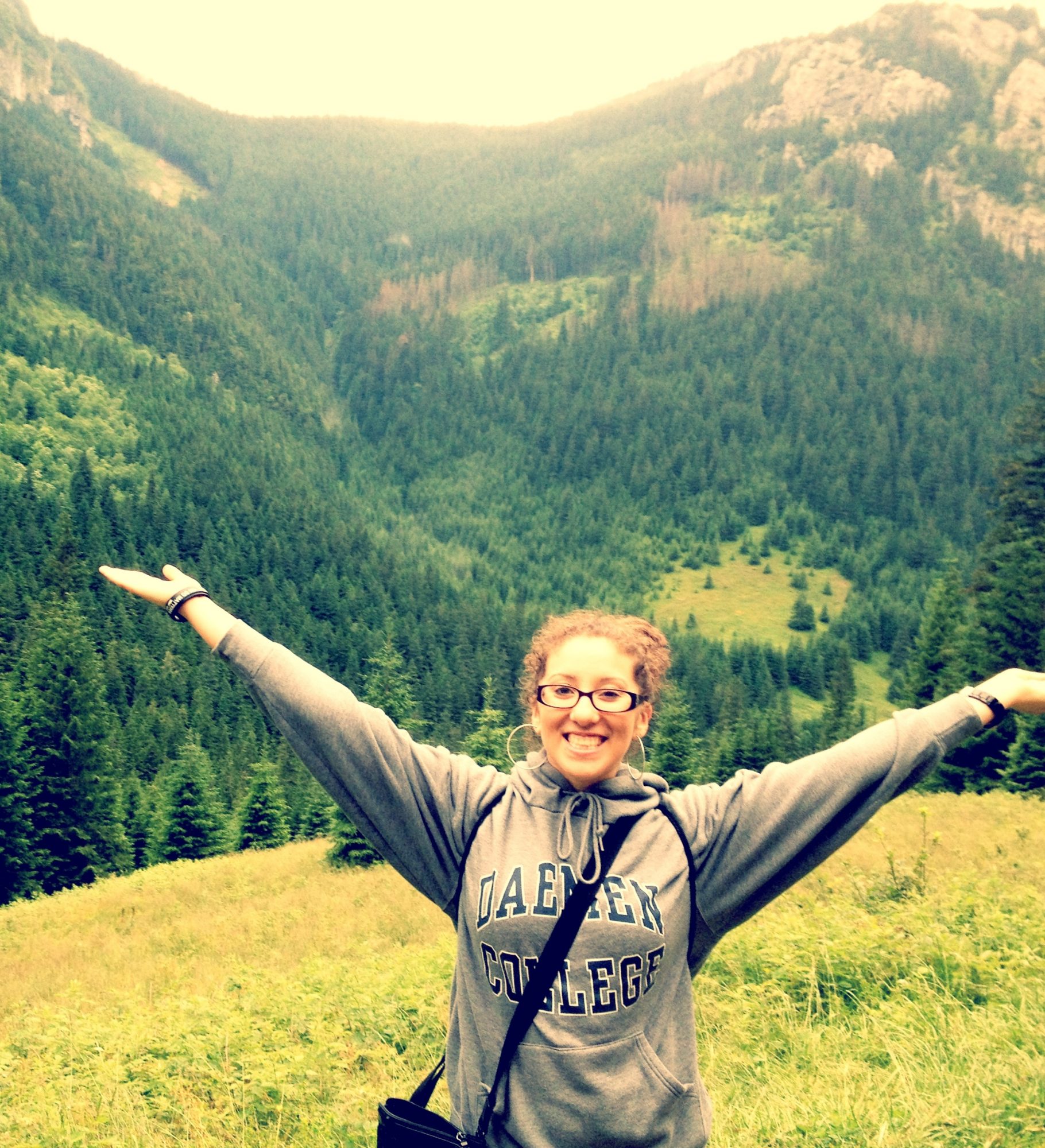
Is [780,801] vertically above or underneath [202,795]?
above

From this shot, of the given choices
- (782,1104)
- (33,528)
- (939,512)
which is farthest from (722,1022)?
(939,512)

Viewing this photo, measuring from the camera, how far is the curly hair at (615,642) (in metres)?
3.03

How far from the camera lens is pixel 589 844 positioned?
108 inches

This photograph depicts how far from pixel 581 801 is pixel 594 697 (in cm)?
31

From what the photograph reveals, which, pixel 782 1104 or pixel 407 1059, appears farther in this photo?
pixel 407 1059

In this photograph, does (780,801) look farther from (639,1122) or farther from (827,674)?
(827,674)

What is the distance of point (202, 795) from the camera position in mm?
41500

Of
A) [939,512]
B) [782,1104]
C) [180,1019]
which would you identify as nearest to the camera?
[782,1104]

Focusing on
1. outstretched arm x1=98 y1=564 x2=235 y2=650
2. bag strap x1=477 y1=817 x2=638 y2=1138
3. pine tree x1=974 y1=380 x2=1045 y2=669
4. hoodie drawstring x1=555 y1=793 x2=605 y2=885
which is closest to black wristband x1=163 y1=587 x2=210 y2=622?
outstretched arm x1=98 y1=564 x2=235 y2=650

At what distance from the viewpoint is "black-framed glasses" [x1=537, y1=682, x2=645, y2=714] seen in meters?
2.89

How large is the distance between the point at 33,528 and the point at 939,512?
149m

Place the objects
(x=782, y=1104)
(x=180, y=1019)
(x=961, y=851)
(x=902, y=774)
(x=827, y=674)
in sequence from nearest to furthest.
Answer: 1. (x=902, y=774)
2. (x=782, y=1104)
3. (x=180, y=1019)
4. (x=961, y=851)
5. (x=827, y=674)

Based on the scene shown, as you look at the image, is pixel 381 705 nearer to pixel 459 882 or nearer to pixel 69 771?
pixel 69 771

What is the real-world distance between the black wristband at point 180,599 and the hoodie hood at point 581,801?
1.20m
